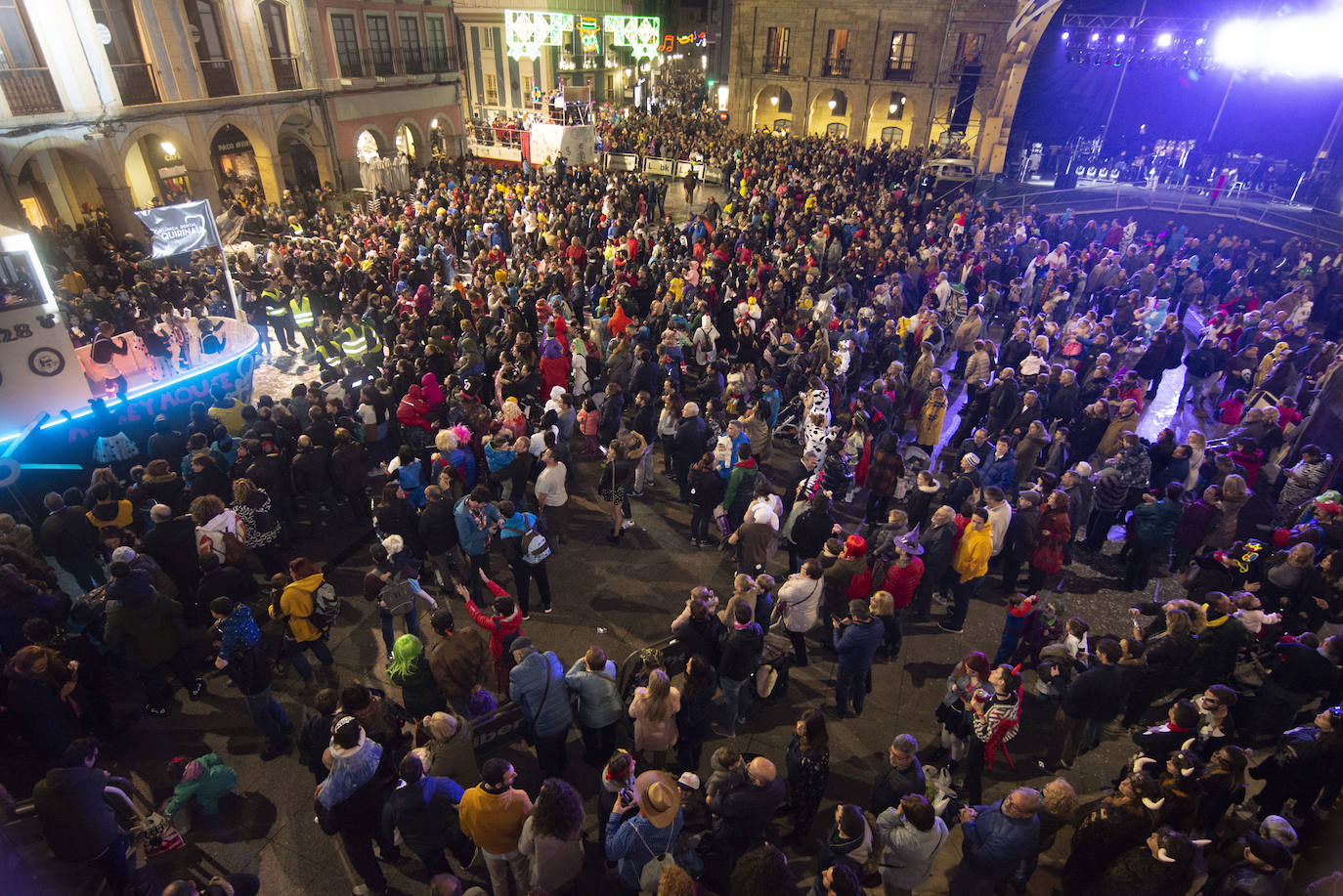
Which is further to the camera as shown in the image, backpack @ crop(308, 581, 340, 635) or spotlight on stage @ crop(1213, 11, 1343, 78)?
spotlight on stage @ crop(1213, 11, 1343, 78)

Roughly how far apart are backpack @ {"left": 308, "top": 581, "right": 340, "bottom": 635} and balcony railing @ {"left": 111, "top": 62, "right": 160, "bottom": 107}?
1989 centimetres

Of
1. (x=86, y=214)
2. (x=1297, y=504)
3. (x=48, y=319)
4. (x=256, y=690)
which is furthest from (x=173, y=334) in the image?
(x=1297, y=504)

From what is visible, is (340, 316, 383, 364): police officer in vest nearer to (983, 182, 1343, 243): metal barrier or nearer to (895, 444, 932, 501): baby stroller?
(895, 444, 932, 501): baby stroller

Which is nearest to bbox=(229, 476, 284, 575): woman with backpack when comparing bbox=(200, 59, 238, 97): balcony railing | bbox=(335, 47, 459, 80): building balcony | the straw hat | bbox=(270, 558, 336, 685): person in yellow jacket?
bbox=(270, 558, 336, 685): person in yellow jacket

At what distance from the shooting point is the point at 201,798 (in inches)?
190

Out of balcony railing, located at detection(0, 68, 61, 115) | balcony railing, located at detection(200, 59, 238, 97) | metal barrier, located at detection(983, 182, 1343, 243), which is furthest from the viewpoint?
metal barrier, located at detection(983, 182, 1343, 243)

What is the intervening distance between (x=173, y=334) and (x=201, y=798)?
968 centimetres

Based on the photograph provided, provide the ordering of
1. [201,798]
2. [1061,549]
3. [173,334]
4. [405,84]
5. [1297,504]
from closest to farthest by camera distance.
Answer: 1. [201,798]
2. [1061,549]
3. [1297,504]
4. [173,334]
5. [405,84]

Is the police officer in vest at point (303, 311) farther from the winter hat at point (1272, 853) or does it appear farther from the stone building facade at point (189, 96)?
the winter hat at point (1272, 853)

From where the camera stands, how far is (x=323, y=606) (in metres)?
5.49

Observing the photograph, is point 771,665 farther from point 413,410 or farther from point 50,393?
point 50,393

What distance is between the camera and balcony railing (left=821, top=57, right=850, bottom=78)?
37656mm

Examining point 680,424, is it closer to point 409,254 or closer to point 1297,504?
point 1297,504

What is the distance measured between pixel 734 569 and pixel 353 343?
6.73 metres
